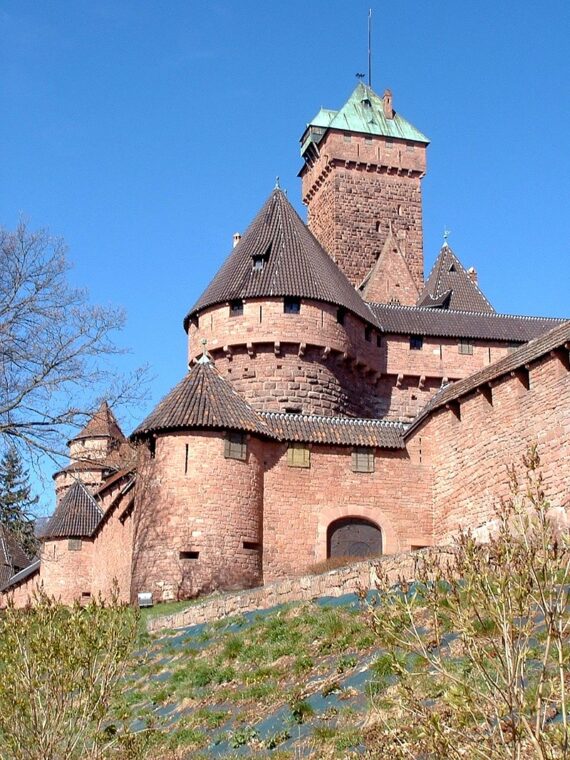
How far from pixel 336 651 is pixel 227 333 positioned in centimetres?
1682

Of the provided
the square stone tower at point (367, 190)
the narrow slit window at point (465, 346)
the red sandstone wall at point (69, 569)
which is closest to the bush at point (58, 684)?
the red sandstone wall at point (69, 569)

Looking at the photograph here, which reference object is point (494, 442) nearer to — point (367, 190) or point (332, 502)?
point (332, 502)

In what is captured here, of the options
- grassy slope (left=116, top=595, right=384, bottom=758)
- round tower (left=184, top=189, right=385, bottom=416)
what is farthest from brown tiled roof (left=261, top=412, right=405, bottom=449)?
grassy slope (left=116, top=595, right=384, bottom=758)

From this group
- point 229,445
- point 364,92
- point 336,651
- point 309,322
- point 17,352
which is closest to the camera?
point 336,651

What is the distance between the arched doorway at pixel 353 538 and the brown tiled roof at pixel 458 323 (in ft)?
28.0

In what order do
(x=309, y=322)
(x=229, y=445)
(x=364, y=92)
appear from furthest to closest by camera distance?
(x=364, y=92), (x=309, y=322), (x=229, y=445)

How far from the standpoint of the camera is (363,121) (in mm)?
43750

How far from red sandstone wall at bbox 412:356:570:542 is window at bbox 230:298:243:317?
6.54 metres

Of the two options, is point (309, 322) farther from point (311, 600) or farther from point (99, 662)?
point (99, 662)

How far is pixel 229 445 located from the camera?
73.3ft

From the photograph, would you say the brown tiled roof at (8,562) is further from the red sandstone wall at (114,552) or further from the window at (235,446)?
the window at (235,446)

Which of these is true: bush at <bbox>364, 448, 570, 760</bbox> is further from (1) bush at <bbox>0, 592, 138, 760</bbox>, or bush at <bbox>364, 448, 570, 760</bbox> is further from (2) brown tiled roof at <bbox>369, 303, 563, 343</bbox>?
(2) brown tiled roof at <bbox>369, 303, 563, 343</bbox>

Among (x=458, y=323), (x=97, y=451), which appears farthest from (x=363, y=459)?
(x=458, y=323)

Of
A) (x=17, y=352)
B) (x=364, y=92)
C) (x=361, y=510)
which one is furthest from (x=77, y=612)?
(x=364, y=92)
